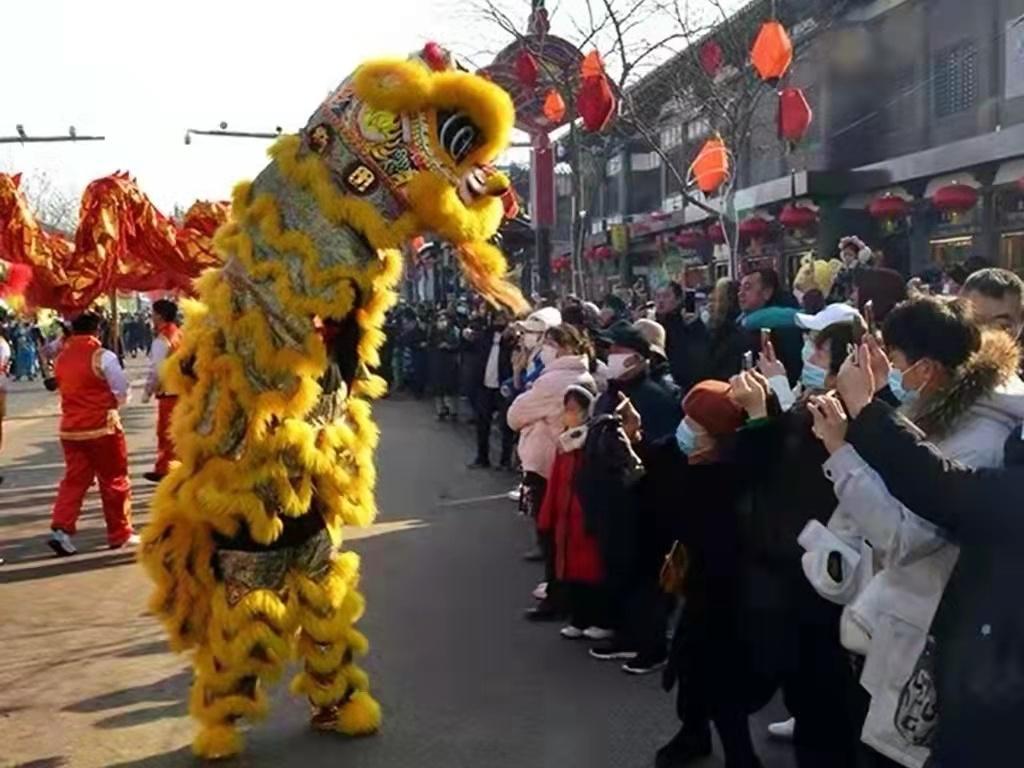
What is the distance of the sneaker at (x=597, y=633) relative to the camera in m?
5.73

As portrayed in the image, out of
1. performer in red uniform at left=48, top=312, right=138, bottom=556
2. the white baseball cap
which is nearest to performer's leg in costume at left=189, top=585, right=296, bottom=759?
the white baseball cap

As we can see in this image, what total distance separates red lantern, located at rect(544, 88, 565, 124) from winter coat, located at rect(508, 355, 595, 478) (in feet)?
26.0

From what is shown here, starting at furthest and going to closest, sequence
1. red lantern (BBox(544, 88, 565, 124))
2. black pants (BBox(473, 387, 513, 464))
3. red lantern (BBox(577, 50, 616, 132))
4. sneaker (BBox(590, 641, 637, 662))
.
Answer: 1. red lantern (BBox(544, 88, 565, 124))
2. black pants (BBox(473, 387, 513, 464))
3. red lantern (BBox(577, 50, 616, 132))
4. sneaker (BBox(590, 641, 637, 662))

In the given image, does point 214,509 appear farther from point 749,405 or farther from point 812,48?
point 812,48

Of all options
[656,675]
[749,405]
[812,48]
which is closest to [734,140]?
[812,48]

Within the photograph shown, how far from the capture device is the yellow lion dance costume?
13.2 feet

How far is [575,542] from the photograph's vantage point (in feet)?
18.6

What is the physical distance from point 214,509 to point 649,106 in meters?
19.5

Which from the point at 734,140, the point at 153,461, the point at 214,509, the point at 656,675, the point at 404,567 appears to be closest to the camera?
the point at 214,509

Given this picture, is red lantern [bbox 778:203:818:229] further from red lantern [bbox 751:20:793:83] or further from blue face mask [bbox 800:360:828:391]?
blue face mask [bbox 800:360:828:391]

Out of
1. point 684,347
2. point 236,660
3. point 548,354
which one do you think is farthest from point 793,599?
point 684,347

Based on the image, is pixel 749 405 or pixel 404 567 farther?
pixel 404 567

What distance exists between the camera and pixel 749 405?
11.6 feet

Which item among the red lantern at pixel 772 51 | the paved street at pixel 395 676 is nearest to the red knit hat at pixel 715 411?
the paved street at pixel 395 676
